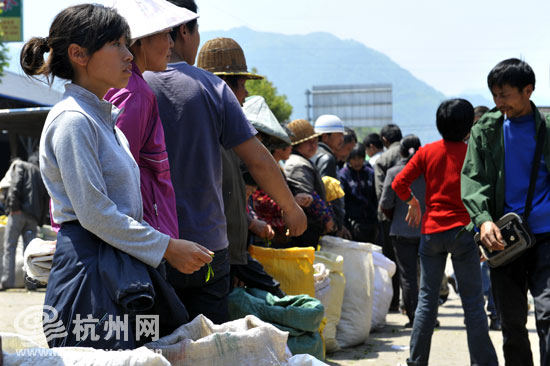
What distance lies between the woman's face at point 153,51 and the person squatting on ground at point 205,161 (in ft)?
0.94

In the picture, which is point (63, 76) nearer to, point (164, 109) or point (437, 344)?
point (164, 109)

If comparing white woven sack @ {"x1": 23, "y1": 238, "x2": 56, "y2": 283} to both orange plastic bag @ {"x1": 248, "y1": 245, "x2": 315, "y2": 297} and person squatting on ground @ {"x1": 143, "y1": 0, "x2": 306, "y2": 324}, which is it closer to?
person squatting on ground @ {"x1": 143, "y1": 0, "x2": 306, "y2": 324}

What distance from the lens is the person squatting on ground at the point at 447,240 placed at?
5.61 meters

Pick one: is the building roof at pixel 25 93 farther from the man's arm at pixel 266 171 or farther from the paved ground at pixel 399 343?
the man's arm at pixel 266 171

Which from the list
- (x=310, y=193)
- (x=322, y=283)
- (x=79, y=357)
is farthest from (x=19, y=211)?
(x=79, y=357)

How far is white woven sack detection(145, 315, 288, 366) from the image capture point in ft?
8.66

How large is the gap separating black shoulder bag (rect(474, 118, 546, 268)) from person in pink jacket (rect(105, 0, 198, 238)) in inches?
87.0

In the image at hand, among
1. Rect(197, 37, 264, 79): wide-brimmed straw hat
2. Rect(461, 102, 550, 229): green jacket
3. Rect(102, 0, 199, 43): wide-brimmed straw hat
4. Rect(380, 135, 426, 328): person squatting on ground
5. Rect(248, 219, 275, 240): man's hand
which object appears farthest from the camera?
Rect(380, 135, 426, 328): person squatting on ground

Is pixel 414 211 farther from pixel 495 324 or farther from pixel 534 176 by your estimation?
pixel 495 324

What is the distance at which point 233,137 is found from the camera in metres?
3.57

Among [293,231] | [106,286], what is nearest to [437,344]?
[293,231]

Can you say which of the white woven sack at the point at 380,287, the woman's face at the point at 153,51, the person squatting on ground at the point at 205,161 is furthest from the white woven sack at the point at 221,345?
the white woven sack at the point at 380,287

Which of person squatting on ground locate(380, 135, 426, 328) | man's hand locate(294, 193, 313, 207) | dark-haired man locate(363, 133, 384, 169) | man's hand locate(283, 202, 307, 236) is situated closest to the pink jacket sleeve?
man's hand locate(283, 202, 307, 236)

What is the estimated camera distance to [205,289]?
3516 mm
